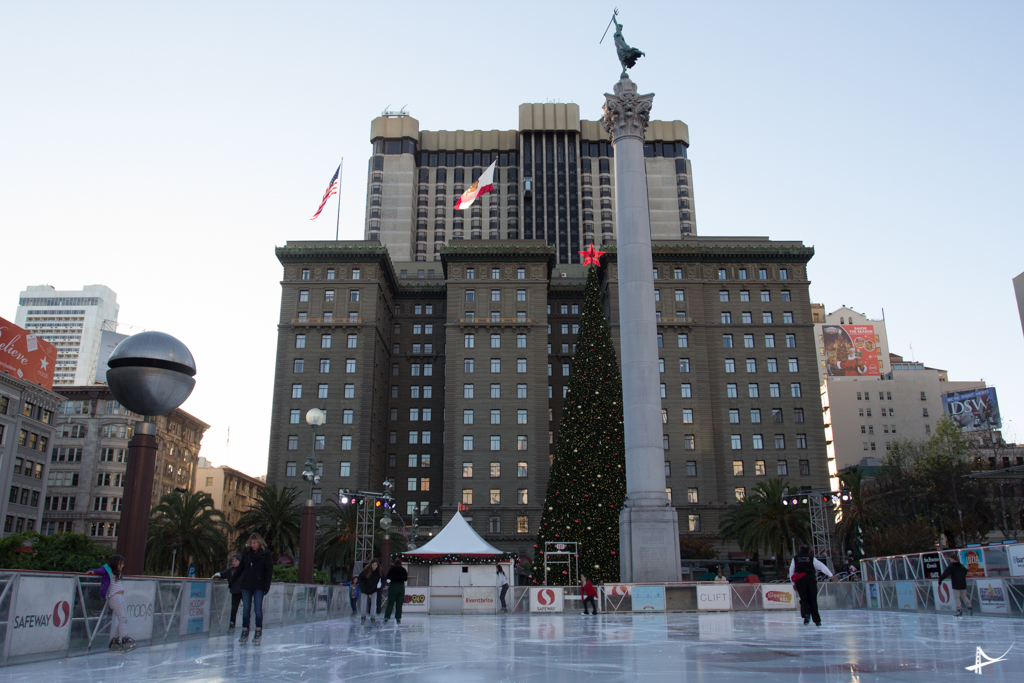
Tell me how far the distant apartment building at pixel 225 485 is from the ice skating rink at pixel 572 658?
378 ft

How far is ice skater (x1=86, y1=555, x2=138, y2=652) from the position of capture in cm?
1179

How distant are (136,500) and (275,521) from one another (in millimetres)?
53606

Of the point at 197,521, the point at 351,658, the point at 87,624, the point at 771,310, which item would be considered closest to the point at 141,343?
the point at 87,624

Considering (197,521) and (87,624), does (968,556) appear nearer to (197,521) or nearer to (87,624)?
(87,624)

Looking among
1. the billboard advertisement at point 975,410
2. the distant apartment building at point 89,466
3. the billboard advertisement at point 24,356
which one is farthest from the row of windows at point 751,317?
the billboard advertisement at point 24,356

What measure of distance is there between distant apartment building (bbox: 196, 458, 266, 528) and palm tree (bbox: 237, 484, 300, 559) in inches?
2447

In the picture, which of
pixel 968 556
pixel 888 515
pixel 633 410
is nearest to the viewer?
pixel 968 556

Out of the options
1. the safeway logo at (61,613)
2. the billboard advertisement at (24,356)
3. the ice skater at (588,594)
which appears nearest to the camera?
the safeway logo at (61,613)

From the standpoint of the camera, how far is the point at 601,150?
138625 mm

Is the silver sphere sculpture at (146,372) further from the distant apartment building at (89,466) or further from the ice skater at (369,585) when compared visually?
the distant apartment building at (89,466)

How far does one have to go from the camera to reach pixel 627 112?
4000 cm

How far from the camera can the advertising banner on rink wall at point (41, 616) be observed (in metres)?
10.2

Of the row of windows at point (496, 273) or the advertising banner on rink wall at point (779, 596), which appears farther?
the row of windows at point (496, 273)

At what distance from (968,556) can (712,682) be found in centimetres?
2180
